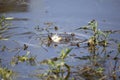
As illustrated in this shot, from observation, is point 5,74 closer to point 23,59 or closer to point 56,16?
point 23,59

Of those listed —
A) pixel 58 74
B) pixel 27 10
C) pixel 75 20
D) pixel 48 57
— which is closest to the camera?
pixel 58 74

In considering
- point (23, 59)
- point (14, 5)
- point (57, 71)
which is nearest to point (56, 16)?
point (14, 5)

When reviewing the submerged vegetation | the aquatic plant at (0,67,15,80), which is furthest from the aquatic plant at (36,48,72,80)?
the aquatic plant at (0,67,15,80)

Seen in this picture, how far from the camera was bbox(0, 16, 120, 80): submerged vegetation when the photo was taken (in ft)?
7.33

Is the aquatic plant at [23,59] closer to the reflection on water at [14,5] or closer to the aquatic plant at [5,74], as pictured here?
the aquatic plant at [5,74]

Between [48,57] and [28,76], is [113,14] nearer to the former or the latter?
[48,57]

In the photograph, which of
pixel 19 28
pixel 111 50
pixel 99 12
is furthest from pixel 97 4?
pixel 111 50

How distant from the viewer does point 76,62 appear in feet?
8.43

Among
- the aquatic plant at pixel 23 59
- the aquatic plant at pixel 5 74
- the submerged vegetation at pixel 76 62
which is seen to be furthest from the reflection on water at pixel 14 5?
the aquatic plant at pixel 5 74

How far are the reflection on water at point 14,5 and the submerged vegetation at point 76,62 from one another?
4.42 ft

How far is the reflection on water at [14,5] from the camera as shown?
179 inches

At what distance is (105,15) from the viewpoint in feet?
13.4

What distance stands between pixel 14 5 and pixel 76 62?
2.60 metres

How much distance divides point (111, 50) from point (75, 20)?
3.84 ft
